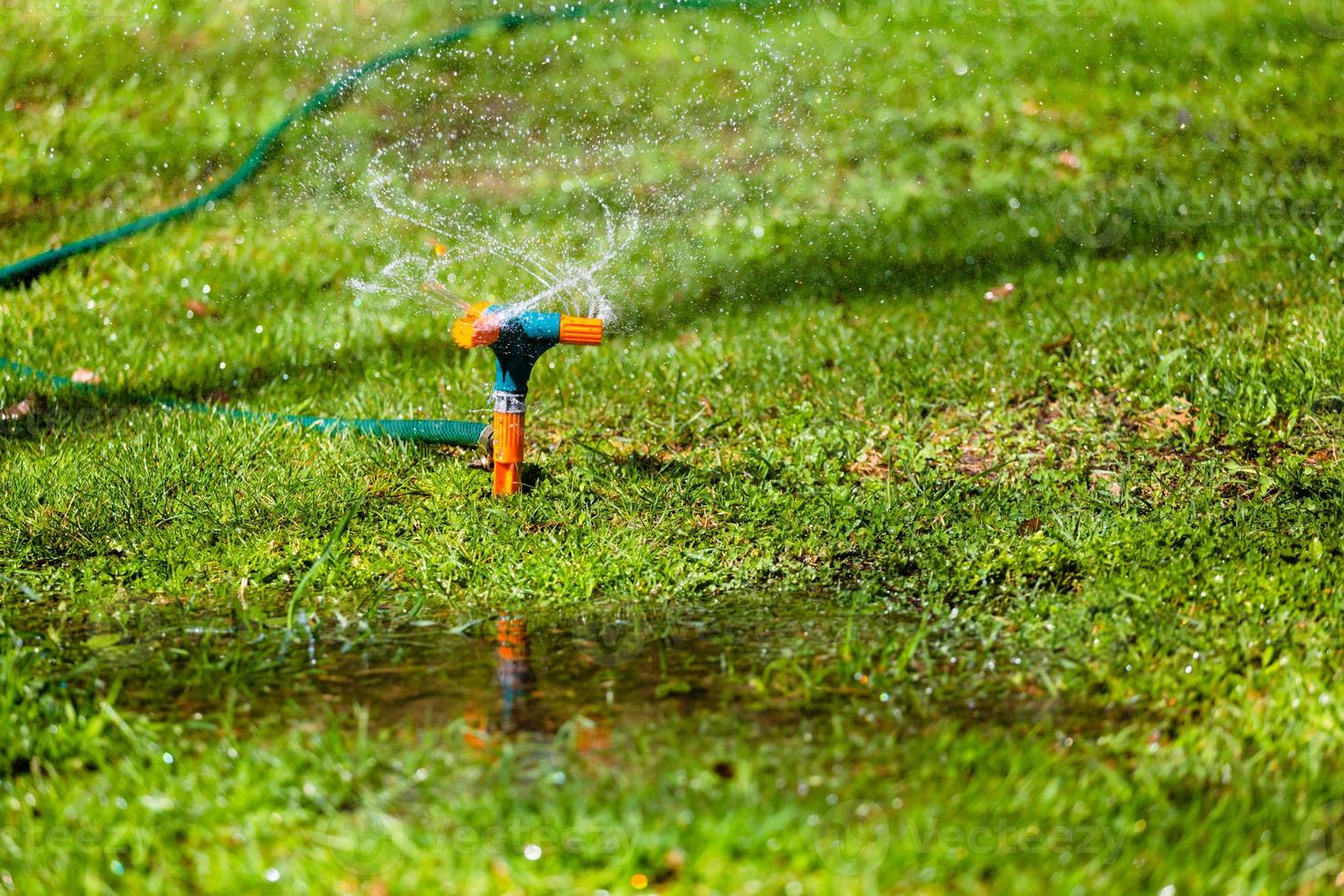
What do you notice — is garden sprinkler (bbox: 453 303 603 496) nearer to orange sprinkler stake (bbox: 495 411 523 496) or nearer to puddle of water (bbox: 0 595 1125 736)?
orange sprinkler stake (bbox: 495 411 523 496)

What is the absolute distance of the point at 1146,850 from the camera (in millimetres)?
2061

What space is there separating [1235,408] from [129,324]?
3.74m

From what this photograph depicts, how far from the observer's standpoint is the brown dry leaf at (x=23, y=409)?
4.50m

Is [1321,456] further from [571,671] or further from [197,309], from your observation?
[197,309]

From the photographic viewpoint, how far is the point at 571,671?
272 centimetres

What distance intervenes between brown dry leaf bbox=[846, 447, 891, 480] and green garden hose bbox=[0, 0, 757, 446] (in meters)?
1.02

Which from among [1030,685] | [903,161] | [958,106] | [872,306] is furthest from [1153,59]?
[1030,685]

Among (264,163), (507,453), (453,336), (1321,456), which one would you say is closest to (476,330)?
(453,336)

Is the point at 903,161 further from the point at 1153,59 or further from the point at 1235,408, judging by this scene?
the point at 1235,408

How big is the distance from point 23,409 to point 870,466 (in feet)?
8.66

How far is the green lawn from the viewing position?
215cm

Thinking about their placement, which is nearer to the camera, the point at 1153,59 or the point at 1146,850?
the point at 1146,850

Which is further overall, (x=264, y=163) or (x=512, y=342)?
(x=264, y=163)

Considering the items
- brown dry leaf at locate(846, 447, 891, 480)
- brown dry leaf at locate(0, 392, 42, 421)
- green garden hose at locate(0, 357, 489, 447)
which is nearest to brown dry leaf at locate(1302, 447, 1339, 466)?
brown dry leaf at locate(846, 447, 891, 480)
